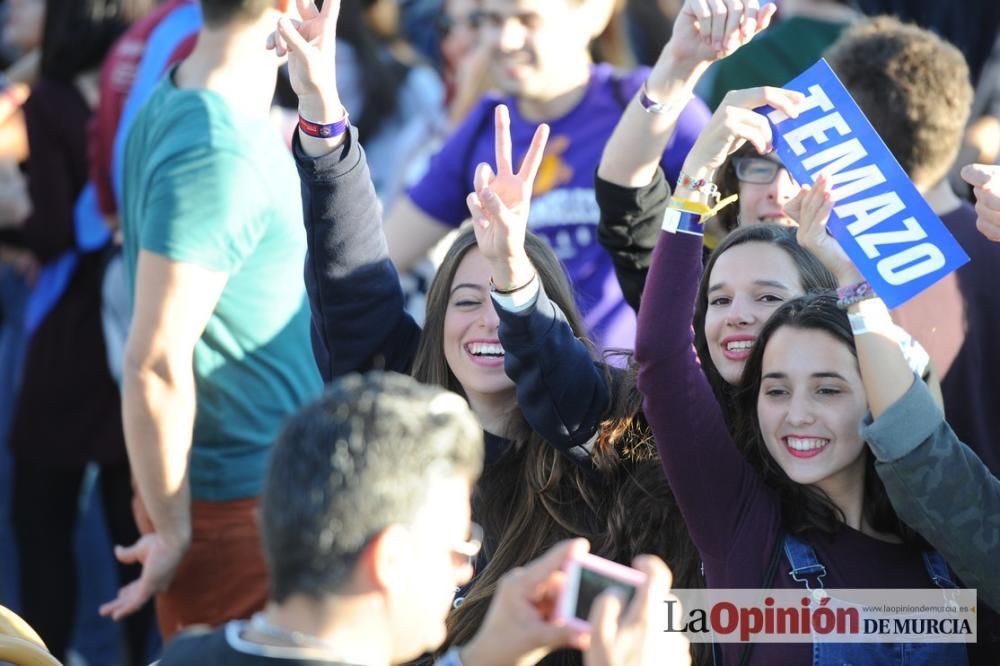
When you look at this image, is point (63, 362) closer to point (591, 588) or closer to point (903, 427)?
point (903, 427)

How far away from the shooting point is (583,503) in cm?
307

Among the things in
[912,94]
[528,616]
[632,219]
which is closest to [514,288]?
[632,219]

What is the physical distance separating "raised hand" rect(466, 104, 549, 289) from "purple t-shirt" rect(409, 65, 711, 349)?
36.0 inches

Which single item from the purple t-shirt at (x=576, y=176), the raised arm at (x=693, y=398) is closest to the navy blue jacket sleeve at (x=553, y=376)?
the raised arm at (x=693, y=398)

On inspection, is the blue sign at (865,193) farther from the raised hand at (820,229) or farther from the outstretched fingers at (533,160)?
the outstretched fingers at (533,160)

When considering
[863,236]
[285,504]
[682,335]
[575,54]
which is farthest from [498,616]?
[575,54]

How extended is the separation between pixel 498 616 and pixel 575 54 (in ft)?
8.12

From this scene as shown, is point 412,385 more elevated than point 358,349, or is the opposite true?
point 412,385

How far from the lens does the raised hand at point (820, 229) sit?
271 cm

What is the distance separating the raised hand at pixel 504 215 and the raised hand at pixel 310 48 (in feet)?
1.28

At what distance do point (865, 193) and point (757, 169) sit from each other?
2.69 ft

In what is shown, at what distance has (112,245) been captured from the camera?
194 inches

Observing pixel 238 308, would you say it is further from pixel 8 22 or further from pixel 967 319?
pixel 8 22

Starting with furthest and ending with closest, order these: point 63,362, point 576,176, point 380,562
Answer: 1. point 63,362
2. point 576,176
3. point 380,562
